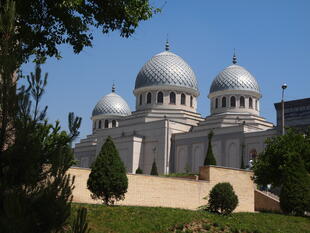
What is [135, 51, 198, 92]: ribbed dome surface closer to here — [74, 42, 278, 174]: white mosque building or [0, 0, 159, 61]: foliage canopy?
[74, 42, 278, 174]: white mosque building

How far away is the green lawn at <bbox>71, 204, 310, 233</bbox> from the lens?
37.6 feet

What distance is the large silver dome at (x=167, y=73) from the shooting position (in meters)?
44.4

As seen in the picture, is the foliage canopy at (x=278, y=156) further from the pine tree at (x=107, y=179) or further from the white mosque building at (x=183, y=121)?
the white mosque building at (x=183, y=121)

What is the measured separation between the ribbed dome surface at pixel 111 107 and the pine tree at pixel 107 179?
1528 inches

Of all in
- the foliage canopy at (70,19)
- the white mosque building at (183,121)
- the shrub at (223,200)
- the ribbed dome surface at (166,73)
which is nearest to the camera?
the foliage canopy at (70,19)

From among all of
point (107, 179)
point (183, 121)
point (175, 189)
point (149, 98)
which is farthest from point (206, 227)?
point (149, 98)

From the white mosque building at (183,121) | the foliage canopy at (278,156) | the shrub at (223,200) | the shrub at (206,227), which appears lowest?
the shrub at (206,227)

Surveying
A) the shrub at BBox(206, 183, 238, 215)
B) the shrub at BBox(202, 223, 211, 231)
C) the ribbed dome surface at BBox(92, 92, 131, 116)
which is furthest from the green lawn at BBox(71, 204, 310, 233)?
the ribbed dome surface at BBox(92, 92, 131, 116)

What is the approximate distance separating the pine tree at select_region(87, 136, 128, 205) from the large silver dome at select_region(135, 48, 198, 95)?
2930cm

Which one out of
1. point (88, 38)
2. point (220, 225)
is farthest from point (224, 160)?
point (88, 38)

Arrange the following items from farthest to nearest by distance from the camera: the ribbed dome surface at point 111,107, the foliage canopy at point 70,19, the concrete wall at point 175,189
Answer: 1. the ribbed dome surface at point 111,107
2. the concrete wall at point 175,189
3. the foliage canopy at point 70,19

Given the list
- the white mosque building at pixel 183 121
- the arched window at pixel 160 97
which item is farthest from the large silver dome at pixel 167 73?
the arched window at pixel 160 97

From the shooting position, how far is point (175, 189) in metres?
19.8

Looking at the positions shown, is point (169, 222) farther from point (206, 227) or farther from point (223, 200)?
point (223, 200)
